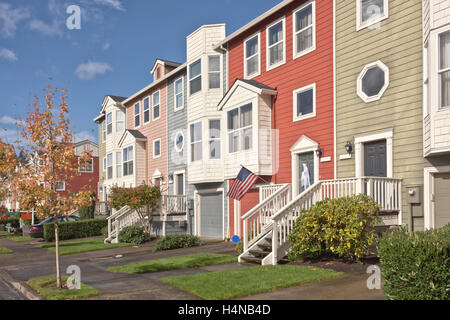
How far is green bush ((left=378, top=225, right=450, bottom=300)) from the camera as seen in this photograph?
683 cm

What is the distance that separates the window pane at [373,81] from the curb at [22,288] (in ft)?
35.0

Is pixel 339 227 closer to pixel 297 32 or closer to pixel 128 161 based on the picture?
pixel 297 32

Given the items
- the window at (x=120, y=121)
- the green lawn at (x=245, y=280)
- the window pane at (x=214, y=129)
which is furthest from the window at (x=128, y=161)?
the green lawn at (x=245, y=280)

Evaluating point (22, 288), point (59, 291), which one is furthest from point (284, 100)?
point (22, 288)

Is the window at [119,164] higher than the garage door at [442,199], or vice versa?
the window at [119,164]

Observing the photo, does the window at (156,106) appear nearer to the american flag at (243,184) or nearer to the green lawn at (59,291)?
the american flag at (243,184)

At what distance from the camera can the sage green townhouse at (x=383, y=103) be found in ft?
38.8

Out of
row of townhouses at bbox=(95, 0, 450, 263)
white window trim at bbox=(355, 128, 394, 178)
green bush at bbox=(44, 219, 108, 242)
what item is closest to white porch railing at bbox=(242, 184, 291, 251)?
row of townhouses at bbox=(95, 0, 450, 263)

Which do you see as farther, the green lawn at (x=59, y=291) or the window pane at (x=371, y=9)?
the window pane at (x=371, y=9)

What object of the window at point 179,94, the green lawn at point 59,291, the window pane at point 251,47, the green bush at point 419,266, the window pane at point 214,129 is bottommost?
the green lawn at point 59,291
